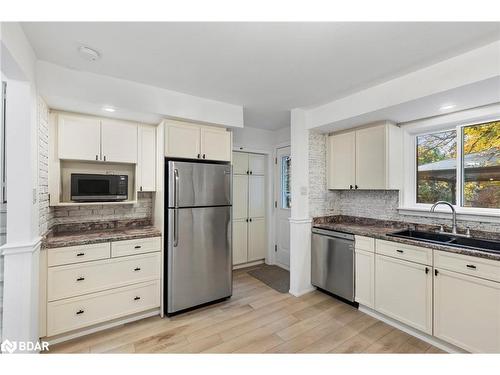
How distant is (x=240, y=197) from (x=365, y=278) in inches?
87.5

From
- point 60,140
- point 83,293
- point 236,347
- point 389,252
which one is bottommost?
point 236,347

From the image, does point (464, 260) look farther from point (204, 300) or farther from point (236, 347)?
point (204, 300)

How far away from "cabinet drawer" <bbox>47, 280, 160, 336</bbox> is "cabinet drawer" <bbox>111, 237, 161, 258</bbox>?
1.14 ft

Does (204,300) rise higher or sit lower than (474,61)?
lower

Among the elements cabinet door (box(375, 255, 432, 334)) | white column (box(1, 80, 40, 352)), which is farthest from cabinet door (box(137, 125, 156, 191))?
cabinet door (box(375, 255, 432, 334))

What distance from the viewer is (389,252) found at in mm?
2426

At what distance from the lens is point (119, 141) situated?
268cm

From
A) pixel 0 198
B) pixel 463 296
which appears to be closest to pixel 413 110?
pixel 463 296

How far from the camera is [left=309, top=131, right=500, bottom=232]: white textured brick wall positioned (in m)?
3.07

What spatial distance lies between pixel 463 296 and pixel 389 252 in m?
0.63

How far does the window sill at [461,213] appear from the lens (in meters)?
2.26

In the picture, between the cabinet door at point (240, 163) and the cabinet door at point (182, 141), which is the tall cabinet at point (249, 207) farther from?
the cabinet door at point (182, 141)

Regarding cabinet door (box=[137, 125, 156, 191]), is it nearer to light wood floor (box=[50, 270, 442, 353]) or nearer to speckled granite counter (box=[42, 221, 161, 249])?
speckled granite counter (box=[42, 221, 161, 249])

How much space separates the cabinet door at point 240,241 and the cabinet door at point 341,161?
1.62 m
